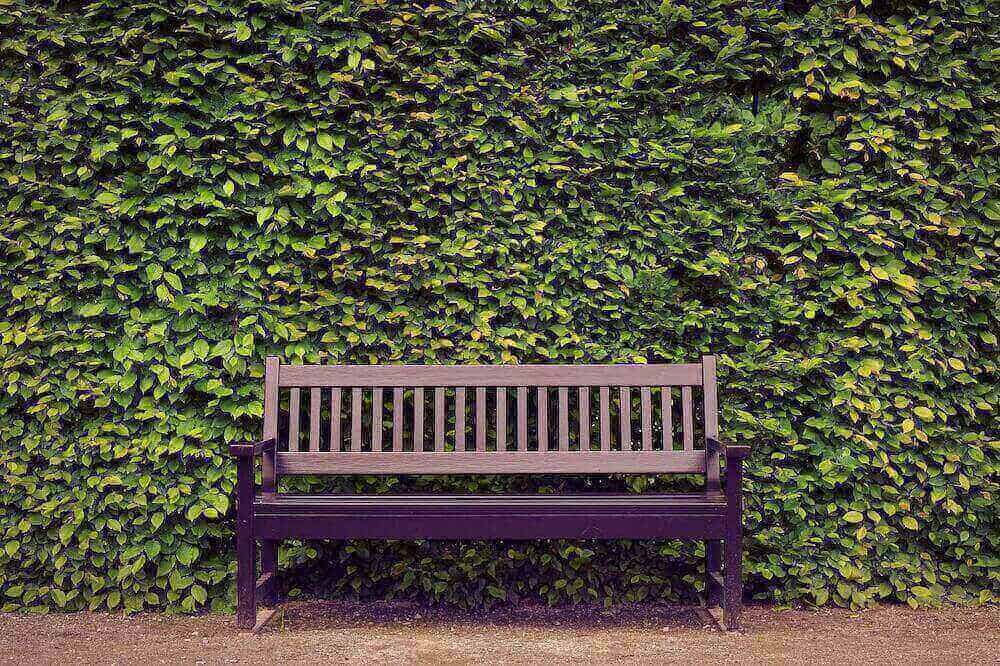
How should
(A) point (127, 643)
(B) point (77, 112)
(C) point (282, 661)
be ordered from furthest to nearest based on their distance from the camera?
(B) point (77, 112) < (A) point (127, 643) < (C) point (282, 661)

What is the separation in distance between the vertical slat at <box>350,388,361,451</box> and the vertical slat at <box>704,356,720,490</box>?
139cm

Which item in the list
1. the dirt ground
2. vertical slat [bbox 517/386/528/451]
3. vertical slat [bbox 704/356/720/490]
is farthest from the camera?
vertical slat [bbox 517/386/528/451]

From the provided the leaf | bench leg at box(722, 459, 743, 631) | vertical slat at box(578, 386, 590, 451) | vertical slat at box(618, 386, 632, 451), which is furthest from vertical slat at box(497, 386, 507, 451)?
the leaf

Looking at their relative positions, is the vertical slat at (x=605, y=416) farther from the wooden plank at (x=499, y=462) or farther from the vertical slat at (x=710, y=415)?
the vertical slat at (x=710, y=415)

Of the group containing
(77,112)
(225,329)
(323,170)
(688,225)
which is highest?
(77,112)

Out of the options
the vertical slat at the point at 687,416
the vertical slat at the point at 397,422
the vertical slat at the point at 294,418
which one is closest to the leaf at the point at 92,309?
the vertical slat at the point at 294,418

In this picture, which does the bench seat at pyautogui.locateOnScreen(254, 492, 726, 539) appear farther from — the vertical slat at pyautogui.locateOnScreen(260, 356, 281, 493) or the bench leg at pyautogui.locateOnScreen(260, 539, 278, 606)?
the bench leg at pyautogui.locateOnScreen(260, 539, 278, 606)

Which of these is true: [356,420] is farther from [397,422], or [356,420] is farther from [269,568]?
[269,568]

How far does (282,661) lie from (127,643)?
26.8 inches

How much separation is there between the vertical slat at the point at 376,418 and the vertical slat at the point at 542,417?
0.64m

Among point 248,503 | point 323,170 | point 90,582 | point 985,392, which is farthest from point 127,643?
point 985,392

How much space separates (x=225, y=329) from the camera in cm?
368

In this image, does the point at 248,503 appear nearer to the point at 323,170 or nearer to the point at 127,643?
the point at 127,643

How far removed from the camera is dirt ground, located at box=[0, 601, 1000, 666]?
3.16 metres
